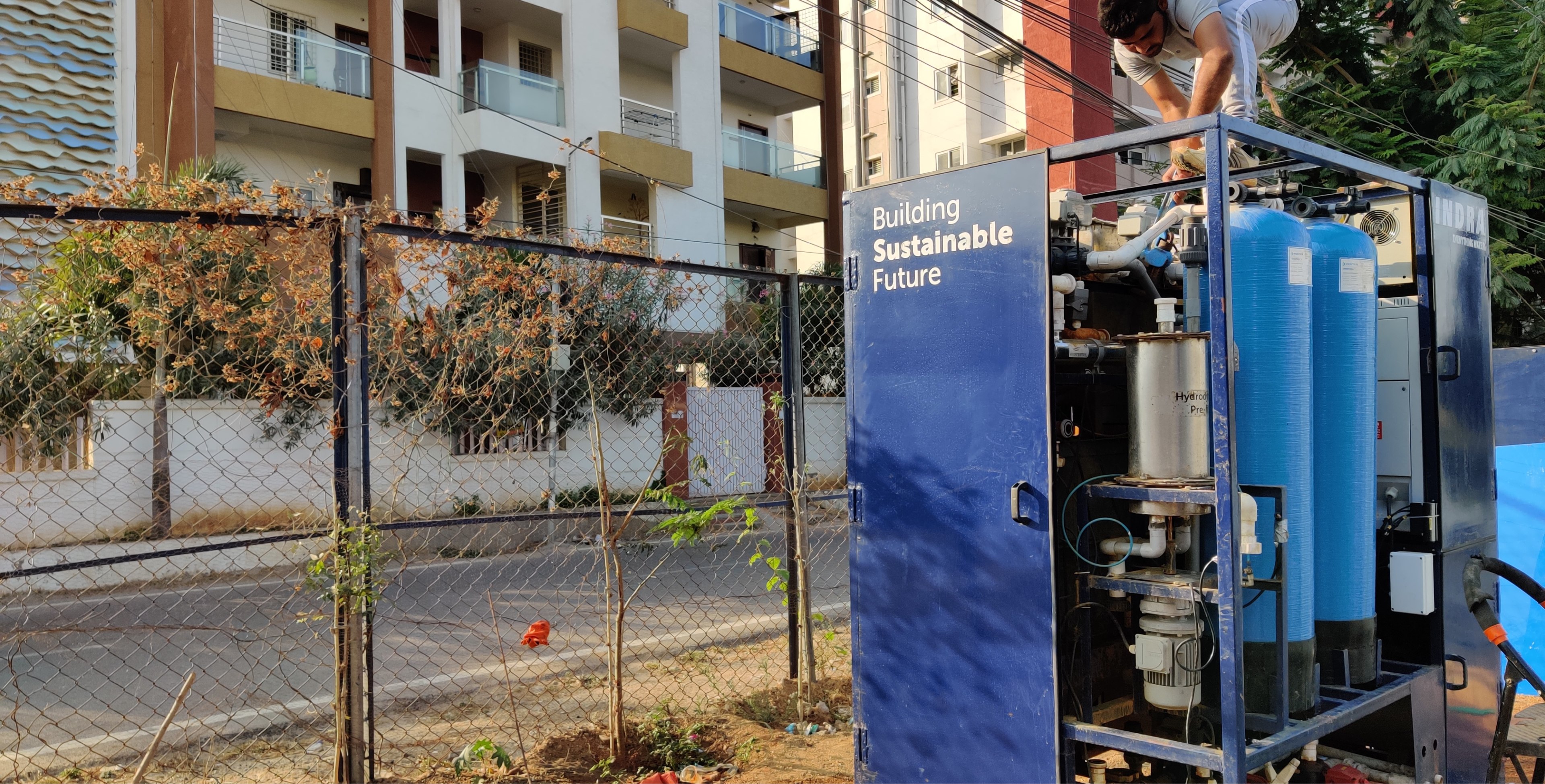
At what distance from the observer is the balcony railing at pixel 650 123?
22875 mm

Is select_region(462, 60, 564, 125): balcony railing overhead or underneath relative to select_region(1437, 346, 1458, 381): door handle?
overhead

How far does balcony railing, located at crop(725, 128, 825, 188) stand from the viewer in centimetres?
2472

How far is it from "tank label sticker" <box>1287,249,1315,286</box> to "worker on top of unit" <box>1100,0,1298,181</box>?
24.8 inches

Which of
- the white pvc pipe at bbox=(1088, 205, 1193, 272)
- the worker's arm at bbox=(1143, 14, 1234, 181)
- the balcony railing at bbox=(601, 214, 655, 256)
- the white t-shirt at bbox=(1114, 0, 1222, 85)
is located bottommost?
the white pvc pipe at bbox=(1088, 205, 1193, 272)

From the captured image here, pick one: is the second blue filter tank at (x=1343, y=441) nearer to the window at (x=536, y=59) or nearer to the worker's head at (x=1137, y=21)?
the worker's head at (x=1137, y=21)

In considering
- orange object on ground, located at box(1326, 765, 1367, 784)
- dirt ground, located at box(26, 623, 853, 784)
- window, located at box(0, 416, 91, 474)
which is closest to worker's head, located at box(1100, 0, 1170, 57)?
orange object on ground, located at box(1326, 765, 1367, 784)

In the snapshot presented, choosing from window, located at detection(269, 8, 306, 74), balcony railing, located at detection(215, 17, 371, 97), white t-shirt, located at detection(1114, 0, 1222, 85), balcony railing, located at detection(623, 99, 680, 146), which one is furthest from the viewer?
balcony railing, located at detection(623, 99, 680, 146)

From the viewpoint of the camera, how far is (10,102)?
558 inches

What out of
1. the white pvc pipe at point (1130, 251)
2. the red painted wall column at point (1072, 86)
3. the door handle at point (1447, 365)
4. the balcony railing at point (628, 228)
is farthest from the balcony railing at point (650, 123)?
the white pvc pipe at point (1130, 251)

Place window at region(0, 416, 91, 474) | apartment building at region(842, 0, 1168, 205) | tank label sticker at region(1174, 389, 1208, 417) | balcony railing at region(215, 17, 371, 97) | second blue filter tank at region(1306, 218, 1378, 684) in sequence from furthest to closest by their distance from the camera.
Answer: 1. apartment building at region(842, 0, 1168, 205)
2. balcony railing at region(215, 17, 371, 97)
3. window at region(0, 416, 91, 474)
4. second blue filter tank at region(1306, 218, 1378, 684)
5. tank label sticker at region(1174, 389, 1208, 417)

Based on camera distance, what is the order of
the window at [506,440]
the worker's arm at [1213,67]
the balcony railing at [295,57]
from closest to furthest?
the worker's arm at [1213,67]
the window at [506,440]
the balcony railing at [295,57]

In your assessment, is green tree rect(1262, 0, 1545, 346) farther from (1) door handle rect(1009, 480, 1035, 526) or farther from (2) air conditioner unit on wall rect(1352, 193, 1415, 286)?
(1) door handle rect(1009, 480, 1035, 526)

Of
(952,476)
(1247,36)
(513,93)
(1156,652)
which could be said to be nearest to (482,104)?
(513,93)

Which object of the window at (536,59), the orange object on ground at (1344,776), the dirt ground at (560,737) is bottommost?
the dirt ground at (560,737)
